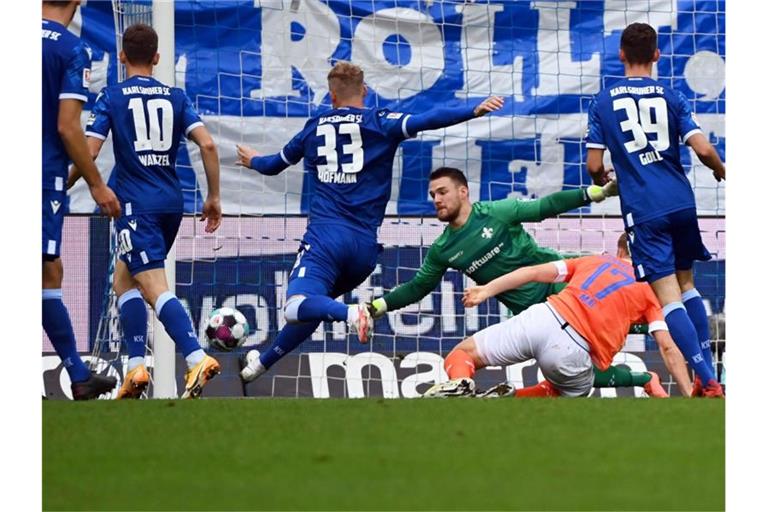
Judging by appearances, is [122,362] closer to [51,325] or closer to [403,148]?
[403,148]

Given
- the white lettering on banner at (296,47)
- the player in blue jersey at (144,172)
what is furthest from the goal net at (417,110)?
the player in blue jersey at (144,172)

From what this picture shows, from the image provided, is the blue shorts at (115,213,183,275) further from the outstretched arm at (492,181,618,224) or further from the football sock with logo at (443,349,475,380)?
the outstretched arm at (492,181,618,224)

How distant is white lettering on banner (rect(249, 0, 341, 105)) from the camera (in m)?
11.5

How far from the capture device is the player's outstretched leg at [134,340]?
7.49 metres

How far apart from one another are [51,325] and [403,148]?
202 inches

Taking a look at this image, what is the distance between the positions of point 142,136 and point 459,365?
2.19 m

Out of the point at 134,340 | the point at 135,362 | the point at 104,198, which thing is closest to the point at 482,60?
the point at 134,340

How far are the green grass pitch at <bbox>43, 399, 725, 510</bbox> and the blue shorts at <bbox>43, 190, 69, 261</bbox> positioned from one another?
944mm

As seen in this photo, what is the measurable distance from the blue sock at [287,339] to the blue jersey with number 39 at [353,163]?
0.66 m

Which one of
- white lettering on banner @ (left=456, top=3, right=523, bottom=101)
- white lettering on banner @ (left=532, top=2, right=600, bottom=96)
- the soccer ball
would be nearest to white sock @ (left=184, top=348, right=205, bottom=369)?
the soccer ball

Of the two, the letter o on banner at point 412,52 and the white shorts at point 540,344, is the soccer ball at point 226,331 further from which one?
the letter o on banner at point 412,52

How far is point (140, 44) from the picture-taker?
785 centimetres

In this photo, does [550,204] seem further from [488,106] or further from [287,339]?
[287,339]

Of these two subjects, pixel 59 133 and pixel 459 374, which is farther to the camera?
pixel 459 374
